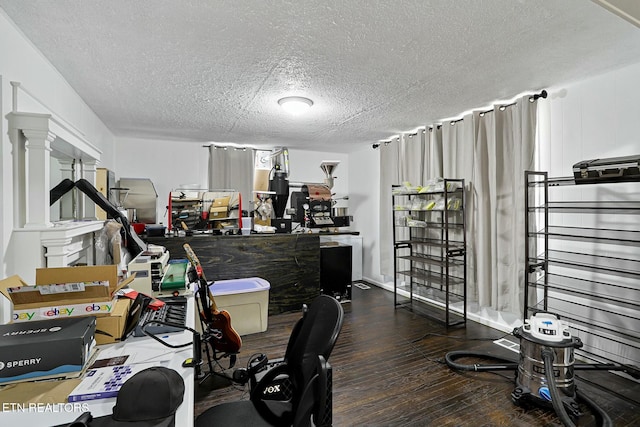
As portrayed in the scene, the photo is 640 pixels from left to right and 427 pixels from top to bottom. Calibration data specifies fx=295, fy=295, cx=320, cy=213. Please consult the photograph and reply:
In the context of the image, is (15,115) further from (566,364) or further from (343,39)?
(566,364)

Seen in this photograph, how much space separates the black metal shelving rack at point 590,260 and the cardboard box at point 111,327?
9.73ft

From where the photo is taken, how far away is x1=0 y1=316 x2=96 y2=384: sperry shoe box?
39.6 inches

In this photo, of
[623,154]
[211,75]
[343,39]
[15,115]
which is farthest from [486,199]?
[15,115]

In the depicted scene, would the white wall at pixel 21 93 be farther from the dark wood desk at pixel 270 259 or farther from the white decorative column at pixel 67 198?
the dark wood desk at pixel 270 259

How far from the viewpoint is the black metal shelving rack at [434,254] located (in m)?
3.48

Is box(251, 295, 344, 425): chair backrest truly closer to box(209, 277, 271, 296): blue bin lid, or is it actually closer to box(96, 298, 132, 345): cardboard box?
box(96, 298, 132, 345): cardboard box

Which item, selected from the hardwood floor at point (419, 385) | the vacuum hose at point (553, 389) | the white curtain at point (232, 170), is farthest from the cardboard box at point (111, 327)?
the white curtain at point (232, 170)

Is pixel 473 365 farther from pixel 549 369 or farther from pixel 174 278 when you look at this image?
pixel 174 278

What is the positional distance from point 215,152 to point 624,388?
535 cm

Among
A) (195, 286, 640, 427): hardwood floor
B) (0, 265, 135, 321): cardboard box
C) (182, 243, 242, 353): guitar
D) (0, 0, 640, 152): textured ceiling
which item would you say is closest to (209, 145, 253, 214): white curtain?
(0, 0, 640, 152): textured ceiling

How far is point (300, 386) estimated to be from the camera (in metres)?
1.29

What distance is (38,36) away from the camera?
1.85 m

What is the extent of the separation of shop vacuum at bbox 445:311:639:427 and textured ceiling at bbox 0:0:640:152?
1.93 m

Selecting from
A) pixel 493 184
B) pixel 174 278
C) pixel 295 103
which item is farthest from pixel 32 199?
pixel 493 184
